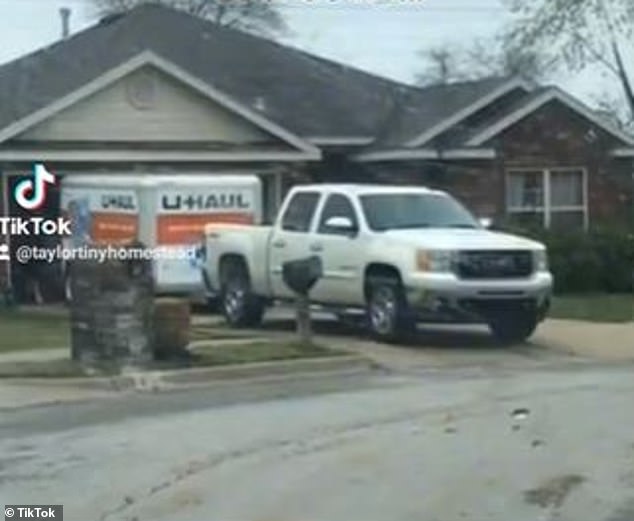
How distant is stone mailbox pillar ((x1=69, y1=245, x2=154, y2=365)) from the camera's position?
57.7 feet

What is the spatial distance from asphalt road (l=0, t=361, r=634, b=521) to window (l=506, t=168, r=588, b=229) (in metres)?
18.5

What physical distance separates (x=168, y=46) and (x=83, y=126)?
273 inches

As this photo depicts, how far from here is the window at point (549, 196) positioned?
35.4 meters

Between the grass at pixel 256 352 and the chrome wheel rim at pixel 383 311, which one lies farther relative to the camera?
the chrome wheel rim at pixel 383 311

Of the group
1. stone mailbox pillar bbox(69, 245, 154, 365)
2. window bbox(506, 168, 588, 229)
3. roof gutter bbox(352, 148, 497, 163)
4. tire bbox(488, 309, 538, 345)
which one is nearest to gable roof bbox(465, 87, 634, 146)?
roof gutter bbox(352, 148, 497, 163)

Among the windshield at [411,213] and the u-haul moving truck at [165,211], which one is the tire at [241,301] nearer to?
the windshield at [411,213]

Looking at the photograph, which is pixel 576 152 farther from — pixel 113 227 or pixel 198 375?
pixel 198 375

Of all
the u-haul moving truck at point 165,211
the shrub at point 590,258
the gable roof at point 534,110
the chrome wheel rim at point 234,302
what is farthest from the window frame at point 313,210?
the gable roof at point 534,110

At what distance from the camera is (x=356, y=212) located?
2212 centimetres

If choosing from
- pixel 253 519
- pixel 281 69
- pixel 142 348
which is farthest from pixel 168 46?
pixel 253 519

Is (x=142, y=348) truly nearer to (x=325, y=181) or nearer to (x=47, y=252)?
(x=47, y=252)

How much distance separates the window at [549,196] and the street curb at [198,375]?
17.3 metres

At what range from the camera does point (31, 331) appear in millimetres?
23422

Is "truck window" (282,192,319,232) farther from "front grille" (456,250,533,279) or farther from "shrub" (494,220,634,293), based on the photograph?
"shrub" (494,220,634,293)
